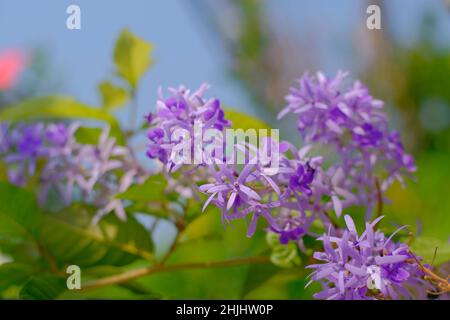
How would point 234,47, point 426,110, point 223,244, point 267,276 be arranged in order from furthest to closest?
point 234,47 → point 426,110 → point 223,244 → point 267,276

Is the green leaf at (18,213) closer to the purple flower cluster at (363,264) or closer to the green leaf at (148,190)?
the green leaf at (148,190)

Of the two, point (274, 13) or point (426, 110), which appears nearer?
point (426, 110)

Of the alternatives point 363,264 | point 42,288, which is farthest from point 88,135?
point 363,264

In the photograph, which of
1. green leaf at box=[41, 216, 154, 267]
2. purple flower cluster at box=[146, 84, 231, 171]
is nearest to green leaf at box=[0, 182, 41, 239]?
green leaf at box=[41, 216, 154, 267]

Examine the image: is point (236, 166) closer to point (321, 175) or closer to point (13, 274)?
point (321, 175)

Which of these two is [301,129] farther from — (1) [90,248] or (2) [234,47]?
(2) [234,47]

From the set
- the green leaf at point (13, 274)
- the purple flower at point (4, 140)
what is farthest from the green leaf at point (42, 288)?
the purple flower at point (4, 140)
